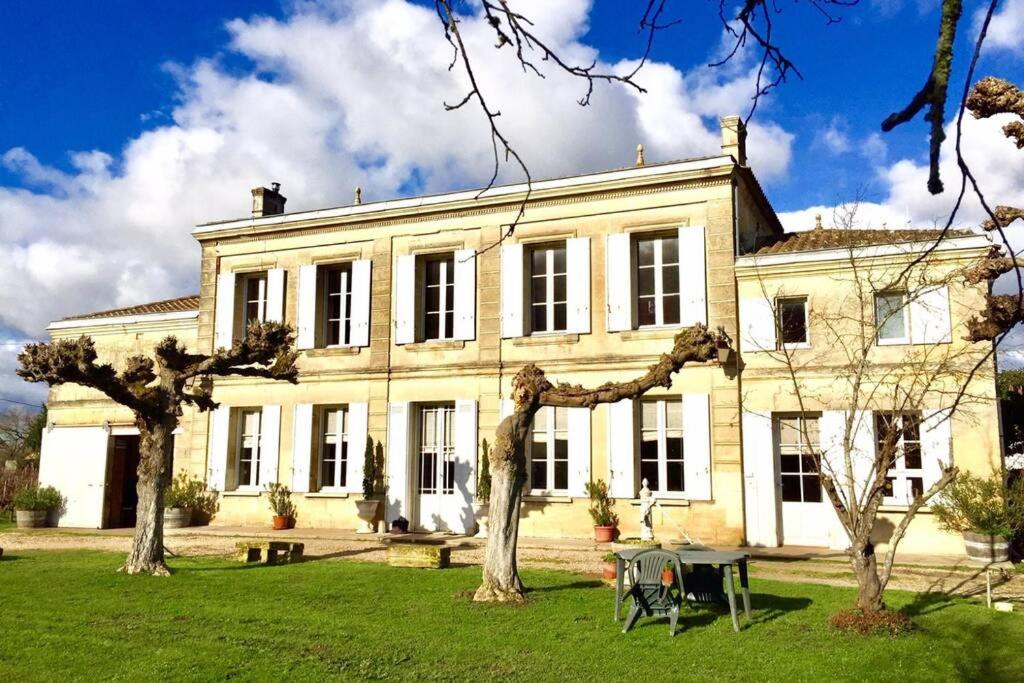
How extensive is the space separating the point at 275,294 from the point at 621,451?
8.66 meters

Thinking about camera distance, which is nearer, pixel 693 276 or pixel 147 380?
pixel 147 380

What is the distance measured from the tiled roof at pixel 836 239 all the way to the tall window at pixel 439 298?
21.0ft

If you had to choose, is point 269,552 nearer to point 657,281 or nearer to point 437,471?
point 437,471

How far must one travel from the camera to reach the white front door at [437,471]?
1716 centimetres

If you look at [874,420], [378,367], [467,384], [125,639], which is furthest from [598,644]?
[378,367]

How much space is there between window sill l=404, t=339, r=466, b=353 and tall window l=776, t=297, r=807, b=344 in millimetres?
6267

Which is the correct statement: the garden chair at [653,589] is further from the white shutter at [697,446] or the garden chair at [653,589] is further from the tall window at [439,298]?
the tall window at [439,298]

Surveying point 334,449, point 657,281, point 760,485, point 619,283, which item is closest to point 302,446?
point 334,449

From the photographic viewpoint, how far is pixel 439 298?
1822 cm

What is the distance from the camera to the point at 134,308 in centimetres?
2145

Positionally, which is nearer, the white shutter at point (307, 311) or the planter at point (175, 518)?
the planter at point (175, 518)

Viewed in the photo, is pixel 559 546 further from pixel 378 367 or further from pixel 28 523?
pixel 28 523

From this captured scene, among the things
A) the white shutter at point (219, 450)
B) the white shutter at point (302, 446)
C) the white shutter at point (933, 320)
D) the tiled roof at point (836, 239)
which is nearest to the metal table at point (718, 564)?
the white shutter at point (933, 320)

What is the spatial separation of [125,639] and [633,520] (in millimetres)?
9514
